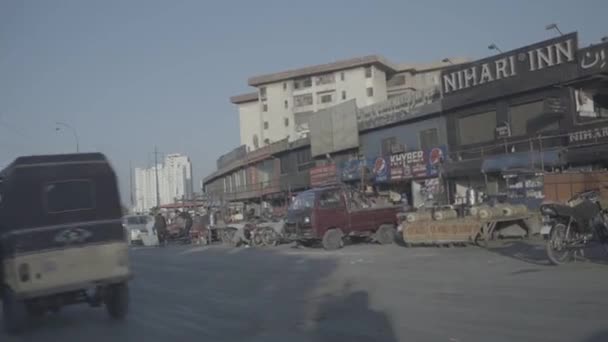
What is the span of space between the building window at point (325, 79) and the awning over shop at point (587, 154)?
5708cm

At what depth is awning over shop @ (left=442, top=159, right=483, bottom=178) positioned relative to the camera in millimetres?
29188

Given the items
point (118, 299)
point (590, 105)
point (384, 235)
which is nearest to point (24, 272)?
point (118, 299)

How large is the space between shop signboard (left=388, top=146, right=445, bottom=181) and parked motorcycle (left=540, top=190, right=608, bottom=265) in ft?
61.7

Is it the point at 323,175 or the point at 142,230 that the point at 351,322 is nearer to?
the point at 142,230

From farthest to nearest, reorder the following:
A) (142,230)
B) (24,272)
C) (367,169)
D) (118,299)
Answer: (142,230) < (367,169) < (118,299) < (24,272)

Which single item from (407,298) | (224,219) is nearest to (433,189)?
(224,219)

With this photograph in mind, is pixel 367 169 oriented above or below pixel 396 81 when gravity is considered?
below

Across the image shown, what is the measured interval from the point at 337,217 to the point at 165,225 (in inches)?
712

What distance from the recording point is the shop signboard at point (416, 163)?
106ft

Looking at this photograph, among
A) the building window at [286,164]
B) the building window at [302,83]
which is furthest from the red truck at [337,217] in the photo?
the building window at [302,83]

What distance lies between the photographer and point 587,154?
950 inches

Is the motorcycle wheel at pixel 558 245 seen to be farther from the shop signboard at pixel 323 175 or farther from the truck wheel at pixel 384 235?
the shop signboard at pixel 323 175

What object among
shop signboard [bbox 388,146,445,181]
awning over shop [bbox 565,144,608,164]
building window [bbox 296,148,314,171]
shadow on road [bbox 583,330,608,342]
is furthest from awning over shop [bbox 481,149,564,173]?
building window [bbox 296,148,314,171]

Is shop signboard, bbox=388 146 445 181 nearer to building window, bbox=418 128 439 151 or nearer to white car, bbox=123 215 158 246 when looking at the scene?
building window, bbox=418 128 439 151
